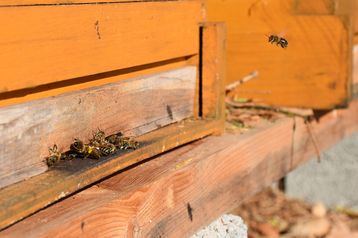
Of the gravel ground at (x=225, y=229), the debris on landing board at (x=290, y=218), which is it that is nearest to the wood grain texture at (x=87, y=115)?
the gravel ground at (x=225, y=229)

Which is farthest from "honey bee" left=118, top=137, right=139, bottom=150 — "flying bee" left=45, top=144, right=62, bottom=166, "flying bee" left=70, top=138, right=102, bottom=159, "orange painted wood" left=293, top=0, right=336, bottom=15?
"orange painted wood" left=293, top=0, right=336, bottom=15

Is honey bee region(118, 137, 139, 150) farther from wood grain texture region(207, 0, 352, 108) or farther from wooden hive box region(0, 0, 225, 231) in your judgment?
wood grain texture region(207, 0, 352, 108)

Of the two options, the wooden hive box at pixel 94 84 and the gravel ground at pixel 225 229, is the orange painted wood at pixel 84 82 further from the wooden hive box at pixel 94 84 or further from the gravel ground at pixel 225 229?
the gravel ground at pixel 225 229

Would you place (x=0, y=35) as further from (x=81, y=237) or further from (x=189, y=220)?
(x=189, y=220)

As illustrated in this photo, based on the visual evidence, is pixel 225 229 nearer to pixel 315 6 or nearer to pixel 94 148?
pixel 94 148

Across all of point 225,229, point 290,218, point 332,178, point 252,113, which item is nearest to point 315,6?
point 252,113

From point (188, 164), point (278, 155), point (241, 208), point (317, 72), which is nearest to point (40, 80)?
point (188, 164)

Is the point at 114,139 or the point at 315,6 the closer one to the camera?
the point at 114,139
